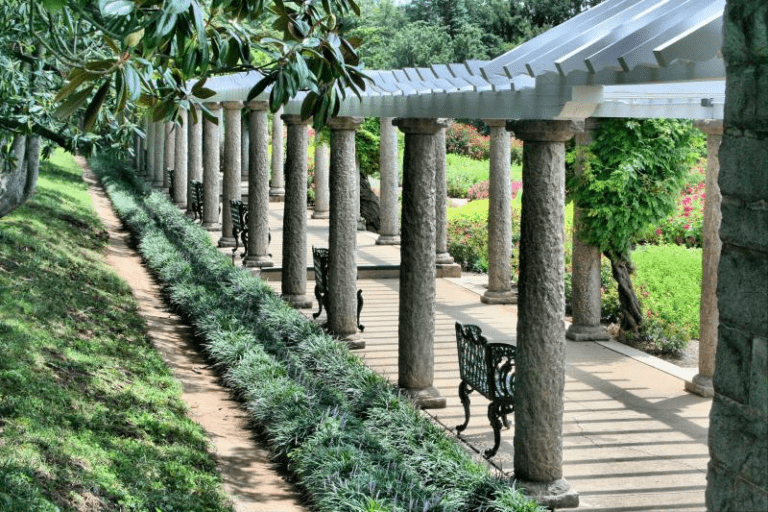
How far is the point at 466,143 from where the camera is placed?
41781 millimetres

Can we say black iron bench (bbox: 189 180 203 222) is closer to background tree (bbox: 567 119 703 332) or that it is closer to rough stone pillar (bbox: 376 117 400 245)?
rough stone pillar (bbox: 376 117 400 245)

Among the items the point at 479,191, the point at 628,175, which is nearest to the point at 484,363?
the point at 628,175

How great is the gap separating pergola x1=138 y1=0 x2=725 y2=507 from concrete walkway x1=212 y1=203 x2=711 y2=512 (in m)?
0.46

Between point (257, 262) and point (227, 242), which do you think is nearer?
point (257, 262)

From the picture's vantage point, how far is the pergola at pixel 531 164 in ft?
19.5

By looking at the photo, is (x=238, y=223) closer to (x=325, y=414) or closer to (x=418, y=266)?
(x=418, y=266)

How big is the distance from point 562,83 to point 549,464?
2.54 meters

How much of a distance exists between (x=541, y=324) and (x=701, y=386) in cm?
397

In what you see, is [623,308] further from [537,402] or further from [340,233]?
[537,402]

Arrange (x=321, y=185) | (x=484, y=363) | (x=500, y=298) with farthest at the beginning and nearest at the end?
(x=321, y=185), (x=500, y=298), (x=484, y=363)

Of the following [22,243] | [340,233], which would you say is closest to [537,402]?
[340,233]

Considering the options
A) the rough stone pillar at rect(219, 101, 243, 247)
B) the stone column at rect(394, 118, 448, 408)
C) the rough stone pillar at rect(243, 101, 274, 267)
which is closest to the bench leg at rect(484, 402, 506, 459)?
the stone column at rect(394, 118, 448, 408)

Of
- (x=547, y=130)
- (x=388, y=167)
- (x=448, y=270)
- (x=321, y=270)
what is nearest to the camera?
(x=547, y=130)

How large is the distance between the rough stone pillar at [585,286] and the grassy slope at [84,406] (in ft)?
16.1
